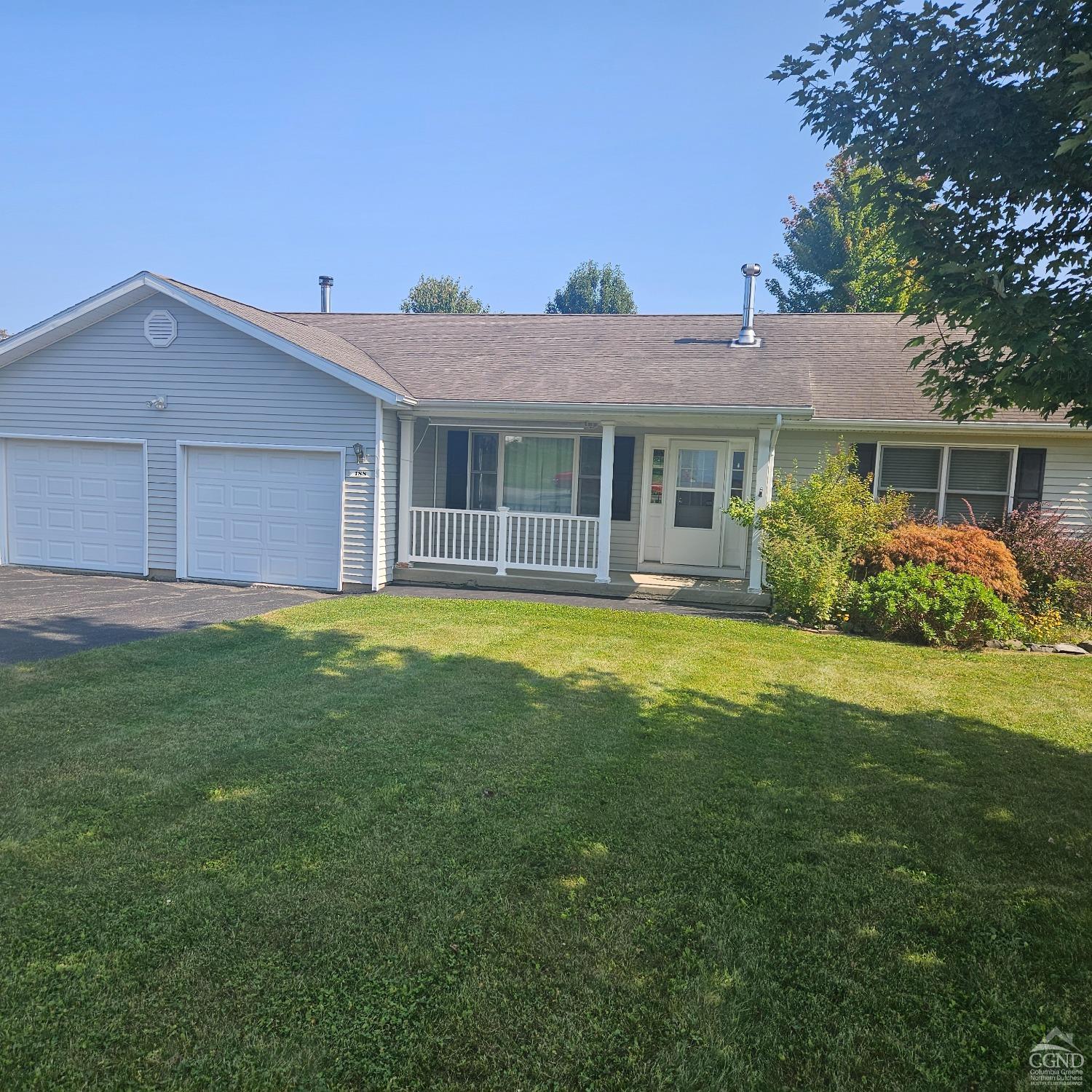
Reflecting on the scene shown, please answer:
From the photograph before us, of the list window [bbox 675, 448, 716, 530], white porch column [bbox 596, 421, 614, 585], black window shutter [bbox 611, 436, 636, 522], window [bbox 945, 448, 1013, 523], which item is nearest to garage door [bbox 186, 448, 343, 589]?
white porch column [bbox 596, 421, 614, 585]

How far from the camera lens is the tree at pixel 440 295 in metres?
47.2

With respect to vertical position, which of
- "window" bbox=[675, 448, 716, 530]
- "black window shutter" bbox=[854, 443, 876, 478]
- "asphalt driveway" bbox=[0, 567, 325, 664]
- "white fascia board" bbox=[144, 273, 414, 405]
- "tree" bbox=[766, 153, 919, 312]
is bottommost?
"asphalt driveway" bbox=[0, 567, 325, 664]

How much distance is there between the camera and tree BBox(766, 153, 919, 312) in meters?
28.4

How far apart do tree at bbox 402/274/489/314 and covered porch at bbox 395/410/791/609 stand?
120 feet

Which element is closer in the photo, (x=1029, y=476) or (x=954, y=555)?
(x=954, y=555)

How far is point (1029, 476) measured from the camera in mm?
11688

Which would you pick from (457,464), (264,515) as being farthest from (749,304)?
(264,515)

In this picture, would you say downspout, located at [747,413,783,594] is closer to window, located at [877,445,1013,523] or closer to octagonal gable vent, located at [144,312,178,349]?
window, located at [877,445,1013,523]

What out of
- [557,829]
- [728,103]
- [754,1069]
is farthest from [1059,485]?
[754,1069]

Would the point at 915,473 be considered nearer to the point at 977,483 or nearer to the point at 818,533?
the point at 977,483

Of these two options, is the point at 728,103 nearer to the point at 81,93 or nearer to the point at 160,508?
the point at 160,508

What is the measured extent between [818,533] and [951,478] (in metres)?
3.47

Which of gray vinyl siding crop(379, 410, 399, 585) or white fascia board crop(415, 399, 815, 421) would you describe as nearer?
white fascia board crop(415, 399, 815, 421)

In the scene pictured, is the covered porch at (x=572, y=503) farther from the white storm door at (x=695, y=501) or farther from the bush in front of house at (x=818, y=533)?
the bush in front of house at (x=818, y=533)
